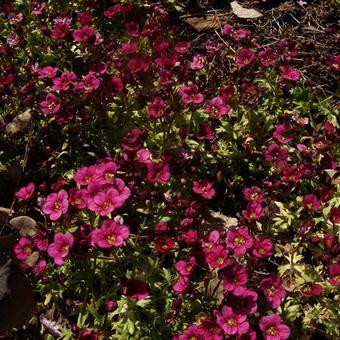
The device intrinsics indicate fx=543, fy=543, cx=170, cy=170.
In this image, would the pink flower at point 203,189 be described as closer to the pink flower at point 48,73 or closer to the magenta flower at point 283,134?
the magenta flower at point 283,134

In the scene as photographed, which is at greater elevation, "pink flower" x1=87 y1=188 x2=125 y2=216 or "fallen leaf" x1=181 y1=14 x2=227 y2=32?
"pink flower" x1=87 y1=188 x2=125 y2=216

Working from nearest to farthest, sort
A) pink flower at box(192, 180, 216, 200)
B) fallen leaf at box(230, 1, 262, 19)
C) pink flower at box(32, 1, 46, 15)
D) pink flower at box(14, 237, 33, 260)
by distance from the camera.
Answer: pink flower at box(14, 237, 33, 260)
pink flower at box(192, 180, 216, 200)
pink flower at box(32, 1, 46, 15)
fallen leaf at box(230, 1, 262, 19)

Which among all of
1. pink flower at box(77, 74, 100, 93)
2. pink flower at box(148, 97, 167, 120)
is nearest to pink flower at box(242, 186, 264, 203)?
pink flower at box(148, 97, 167, 120)

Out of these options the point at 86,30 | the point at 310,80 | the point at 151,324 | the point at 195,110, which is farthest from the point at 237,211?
the point at 86,30

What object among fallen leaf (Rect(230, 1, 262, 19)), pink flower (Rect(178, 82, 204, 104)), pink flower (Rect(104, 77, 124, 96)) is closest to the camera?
pink flower (Rect(178, 82, 204, 104))

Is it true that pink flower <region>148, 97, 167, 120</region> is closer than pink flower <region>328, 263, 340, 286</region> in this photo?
No

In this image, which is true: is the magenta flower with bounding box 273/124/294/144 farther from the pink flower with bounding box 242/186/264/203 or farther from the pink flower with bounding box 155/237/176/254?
the pink flower with bounding box 155/237/176/254

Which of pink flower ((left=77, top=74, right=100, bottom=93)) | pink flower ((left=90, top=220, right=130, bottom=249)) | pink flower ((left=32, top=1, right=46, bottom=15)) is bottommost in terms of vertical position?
pink flower ((left=90, top=220, right=130, bottom=249))

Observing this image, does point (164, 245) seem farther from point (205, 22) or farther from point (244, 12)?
point (244, 12)
